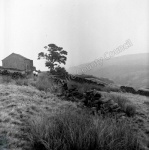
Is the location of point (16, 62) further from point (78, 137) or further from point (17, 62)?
point (78, 137)

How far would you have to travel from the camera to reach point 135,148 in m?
2.43

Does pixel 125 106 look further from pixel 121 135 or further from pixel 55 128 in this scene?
pixel 55 128

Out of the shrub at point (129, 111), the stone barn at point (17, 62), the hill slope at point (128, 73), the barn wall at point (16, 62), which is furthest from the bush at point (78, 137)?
the barn wall at point (16, 62)

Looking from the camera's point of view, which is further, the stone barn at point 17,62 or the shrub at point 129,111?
the stone barn at point 17,62

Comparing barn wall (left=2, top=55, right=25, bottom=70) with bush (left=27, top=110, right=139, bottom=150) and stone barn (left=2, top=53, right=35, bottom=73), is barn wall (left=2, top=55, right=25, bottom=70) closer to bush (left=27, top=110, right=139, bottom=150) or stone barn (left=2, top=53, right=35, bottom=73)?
stone barn (left=2, top=53, right=35, bottom=73)

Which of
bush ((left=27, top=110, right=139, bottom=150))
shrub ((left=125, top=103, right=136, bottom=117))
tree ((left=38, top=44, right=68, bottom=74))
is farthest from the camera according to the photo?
tree ((left=38, top=44, right=68, bottom=74))

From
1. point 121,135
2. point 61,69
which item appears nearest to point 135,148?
point 121,135

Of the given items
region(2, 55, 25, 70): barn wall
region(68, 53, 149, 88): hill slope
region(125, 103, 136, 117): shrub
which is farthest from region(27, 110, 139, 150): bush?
region(2, 55, 25, 70): barn wall

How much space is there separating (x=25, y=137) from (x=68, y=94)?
15.2 ft

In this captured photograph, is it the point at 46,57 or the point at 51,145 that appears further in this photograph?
the point at 46,57

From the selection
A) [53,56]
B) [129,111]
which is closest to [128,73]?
[53,56]

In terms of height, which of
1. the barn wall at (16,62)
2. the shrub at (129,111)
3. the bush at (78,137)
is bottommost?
the shrub at (129,111)

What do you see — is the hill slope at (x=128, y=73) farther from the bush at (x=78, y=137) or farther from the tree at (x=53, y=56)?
the bush at (x=78, y=137)

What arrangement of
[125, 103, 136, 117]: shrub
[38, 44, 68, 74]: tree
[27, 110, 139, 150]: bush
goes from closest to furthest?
[27, 110, 139, 150]: bush < [125, 103, 136, 117]: shrub < [38, 44, 68, 74]: tree
